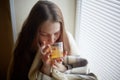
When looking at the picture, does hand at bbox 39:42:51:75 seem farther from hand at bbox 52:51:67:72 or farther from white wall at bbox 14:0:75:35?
white wall at bbox 14:0:75:35

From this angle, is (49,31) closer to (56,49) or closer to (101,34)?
(56,49)

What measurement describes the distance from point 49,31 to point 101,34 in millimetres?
407

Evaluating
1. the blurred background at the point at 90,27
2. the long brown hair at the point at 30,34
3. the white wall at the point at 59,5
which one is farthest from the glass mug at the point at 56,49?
the white wall at the point at 59,5

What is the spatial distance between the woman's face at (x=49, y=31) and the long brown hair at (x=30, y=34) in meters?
0.02

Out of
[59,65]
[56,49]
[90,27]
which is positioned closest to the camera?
[56,49]

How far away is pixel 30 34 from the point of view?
3.89ft

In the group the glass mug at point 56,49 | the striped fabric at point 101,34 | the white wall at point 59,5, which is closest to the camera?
the glass mug at point 56,49

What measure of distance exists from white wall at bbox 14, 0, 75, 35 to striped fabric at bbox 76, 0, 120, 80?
0.06 metres

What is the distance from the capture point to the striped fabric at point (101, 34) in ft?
3.95

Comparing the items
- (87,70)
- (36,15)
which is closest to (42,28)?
(36,15)

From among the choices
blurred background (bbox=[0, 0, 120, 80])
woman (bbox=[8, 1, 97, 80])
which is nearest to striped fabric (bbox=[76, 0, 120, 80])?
blurred background (bbox=[0, 0, 120, 80])

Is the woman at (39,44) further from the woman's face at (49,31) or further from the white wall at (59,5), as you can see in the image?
the white wall at (59,5)

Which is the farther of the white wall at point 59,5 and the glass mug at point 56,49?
the white wall at point 59,5

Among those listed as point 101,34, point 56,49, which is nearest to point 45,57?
point 56,49
